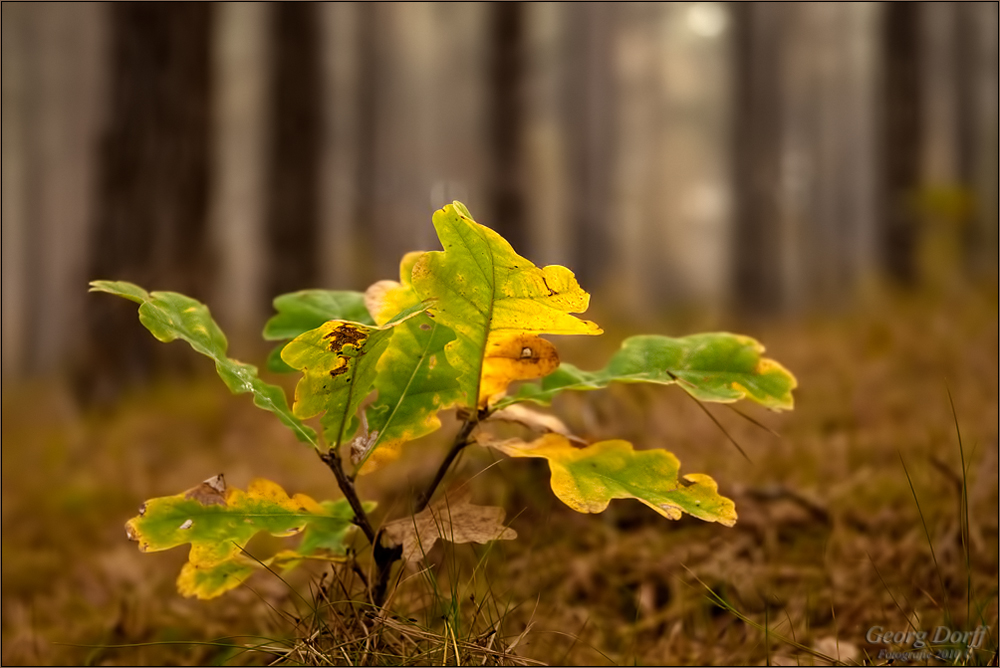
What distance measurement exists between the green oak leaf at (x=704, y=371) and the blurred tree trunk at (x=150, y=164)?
3.28 m

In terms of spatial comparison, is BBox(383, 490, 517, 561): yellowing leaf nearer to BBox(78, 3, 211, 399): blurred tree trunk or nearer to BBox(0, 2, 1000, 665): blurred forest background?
BBox(0, 2, 1000, 665): blurred forest background

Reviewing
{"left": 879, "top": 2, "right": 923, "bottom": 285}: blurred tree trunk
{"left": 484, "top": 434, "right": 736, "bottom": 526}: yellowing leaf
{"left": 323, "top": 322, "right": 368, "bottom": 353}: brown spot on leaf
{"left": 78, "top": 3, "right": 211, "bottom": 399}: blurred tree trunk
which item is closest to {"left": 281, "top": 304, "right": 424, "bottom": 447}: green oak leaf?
{"left": 323, "top": 322, "right": 368, "bottom": 353}: brown spot on leaf

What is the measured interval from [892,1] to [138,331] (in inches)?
268

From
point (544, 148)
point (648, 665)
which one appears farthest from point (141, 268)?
point (544, 148)

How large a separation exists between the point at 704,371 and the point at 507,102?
602cm

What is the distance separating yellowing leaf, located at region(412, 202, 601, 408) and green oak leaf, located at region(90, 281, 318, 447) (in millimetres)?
268

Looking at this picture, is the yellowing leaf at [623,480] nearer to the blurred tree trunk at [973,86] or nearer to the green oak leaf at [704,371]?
the green oak leaf at [704,371]

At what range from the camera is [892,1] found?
5859mm

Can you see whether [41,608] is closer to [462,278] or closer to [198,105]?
[462,278]

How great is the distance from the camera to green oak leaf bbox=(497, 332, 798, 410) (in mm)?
930

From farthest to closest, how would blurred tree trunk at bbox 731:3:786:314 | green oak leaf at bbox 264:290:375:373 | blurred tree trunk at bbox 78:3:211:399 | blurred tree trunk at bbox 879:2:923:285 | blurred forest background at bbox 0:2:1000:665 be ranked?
blurred tree trunk at bbox 731:3:786:314
blurred tree trunk at bbox 879:2:923:285
blurred tree trunk at bbox 78:3:211:399
blurred forest background at bbox 0:2:1000:665
green oak leaf at bbox 264:290:375:373

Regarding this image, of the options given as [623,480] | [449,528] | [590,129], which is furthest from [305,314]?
[590,129]

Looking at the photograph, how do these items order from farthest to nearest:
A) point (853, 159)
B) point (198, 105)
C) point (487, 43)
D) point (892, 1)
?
point (853, 159)
point (487, 43)
point (892, 1)
point (198, 105)

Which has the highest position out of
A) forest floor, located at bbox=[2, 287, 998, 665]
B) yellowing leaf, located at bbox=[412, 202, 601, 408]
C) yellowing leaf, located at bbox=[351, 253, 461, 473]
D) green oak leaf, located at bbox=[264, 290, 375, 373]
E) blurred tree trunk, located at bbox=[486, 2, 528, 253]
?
blurred tree trunk, located at bbox=[486, 2, 528, 253]
